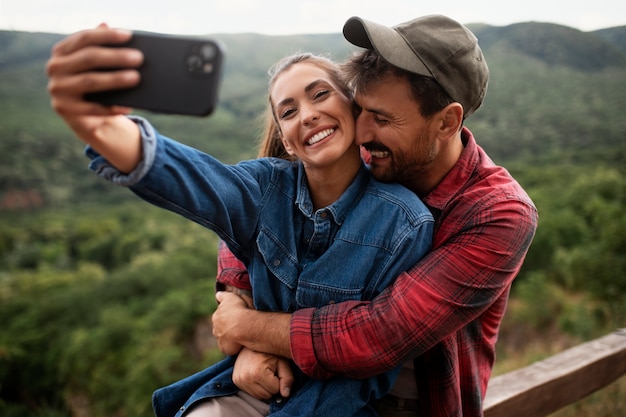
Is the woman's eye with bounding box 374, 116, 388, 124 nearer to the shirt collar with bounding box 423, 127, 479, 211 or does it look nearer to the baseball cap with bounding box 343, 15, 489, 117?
the baseball cap with bounding box 343, 15, 489, 117

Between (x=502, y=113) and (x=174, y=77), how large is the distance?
103 feet

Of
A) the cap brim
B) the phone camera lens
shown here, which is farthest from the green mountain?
the cap brim

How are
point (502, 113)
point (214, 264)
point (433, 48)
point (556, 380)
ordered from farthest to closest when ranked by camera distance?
point (502, 113) → point (214, 264) → point (556, 380) → point (433, 48)

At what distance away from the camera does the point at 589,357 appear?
95.6 inches

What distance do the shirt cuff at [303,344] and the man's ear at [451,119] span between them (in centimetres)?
86

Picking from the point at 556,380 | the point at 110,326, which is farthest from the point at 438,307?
the point at 110,326

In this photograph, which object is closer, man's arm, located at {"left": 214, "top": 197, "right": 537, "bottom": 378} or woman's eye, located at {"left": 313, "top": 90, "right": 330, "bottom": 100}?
man's arm, located at {"left": 214, "top": 197, "right": 537, "bottom": 378}

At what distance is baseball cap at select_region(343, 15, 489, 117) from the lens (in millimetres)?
1611

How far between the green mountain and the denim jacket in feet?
1.32

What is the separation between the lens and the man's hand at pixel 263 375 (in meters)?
1.44

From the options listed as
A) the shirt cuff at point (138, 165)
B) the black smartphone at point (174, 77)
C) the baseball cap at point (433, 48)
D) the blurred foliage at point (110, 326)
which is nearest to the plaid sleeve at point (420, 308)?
the baseball cap at point (433, 48)

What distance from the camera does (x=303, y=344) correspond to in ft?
4.51

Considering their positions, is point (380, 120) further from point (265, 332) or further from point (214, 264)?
point (214, 264)

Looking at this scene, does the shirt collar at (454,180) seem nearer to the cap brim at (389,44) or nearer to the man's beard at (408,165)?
the man's beard at (408,165)
